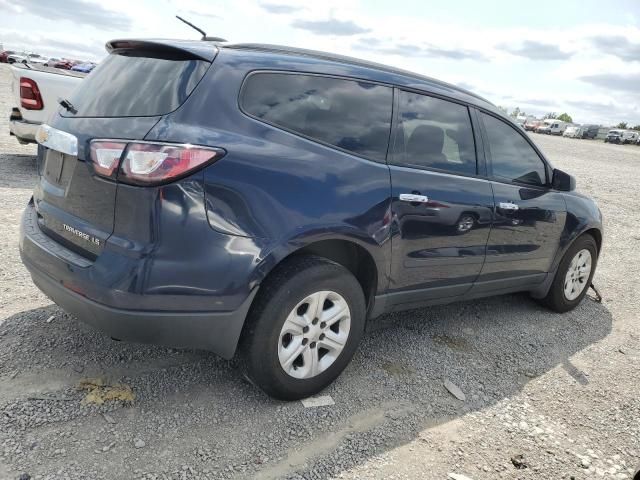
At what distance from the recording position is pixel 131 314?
2400 millimetres

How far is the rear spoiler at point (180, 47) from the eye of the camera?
103 inches

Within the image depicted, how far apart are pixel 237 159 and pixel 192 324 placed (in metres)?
0.80

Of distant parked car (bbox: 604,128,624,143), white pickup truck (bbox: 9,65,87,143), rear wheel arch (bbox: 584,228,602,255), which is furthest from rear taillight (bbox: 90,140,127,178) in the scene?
distant parked car (bbox: 604,128,624,143)

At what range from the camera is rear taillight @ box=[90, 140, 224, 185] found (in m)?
2.34

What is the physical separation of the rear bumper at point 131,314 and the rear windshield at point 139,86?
29.2 inches

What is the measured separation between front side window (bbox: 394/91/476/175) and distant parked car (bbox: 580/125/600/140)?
207 ft

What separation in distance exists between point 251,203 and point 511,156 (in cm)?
248

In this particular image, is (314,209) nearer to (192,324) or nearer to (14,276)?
(192,324)

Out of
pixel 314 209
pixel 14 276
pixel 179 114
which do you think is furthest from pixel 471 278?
pixel 14 276

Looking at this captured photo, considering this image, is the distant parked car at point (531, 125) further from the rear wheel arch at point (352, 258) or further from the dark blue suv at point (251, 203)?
the rear wheel arch at point (352, 258)

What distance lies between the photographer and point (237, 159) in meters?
2.46

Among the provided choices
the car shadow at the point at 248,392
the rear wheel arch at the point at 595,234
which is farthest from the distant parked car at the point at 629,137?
the car shadow at the point at 248,392

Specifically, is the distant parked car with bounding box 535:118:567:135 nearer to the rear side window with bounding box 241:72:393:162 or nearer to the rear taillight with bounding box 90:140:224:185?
the rear side window with bounding box 241:72:393:162

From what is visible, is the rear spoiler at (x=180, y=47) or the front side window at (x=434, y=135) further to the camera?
the front side window at (x=434, y=135)
